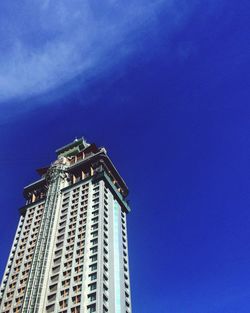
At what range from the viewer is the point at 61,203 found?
8588 cm

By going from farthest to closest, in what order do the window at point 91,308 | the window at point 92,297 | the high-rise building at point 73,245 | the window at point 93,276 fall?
the window at point 93,276 < the high-rise building at point 73,245 < the window at point 92,297 < the window at point 91,308

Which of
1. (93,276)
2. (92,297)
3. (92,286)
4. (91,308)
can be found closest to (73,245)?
(93,276)

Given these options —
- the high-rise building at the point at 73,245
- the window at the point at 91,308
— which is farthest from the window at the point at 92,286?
the window at the point at 91,308

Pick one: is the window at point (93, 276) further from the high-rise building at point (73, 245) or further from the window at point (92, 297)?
the window at point (92, 297)

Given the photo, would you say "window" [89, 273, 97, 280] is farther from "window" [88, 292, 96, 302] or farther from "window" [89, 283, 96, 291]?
"window" [88, 292, 96, 302]

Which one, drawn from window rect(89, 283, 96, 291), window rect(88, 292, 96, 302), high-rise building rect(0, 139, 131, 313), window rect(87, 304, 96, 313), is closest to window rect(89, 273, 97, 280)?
high-rise building rect(0, 139, 131, 313)

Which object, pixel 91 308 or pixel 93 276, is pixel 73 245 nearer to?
pixel 93 276

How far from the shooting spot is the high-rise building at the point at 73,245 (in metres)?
61.0

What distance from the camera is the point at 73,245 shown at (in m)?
71.3

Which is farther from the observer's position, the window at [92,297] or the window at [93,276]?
the window at [93,276]

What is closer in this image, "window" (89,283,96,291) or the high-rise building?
"window" (89,283,96,291)

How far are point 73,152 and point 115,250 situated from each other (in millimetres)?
46285

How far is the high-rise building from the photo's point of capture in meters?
61.0

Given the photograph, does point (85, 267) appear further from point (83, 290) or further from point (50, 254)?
point (50, 254)
